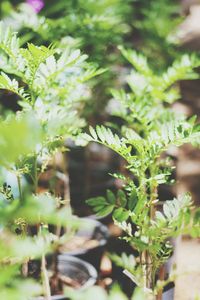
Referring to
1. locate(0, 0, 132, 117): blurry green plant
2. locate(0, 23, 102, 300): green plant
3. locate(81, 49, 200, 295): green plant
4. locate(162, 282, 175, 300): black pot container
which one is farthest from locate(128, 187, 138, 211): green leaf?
locate(0, 0, 132, 117): blurry green plant

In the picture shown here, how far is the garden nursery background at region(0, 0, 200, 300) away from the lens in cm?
92

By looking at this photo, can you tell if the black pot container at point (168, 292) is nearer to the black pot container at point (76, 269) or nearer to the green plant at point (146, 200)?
the green plant at point (146, 200)

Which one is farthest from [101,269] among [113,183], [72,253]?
[113,183]

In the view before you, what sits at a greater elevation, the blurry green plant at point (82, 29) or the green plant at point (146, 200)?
the blurry green plant at point (82, 29)

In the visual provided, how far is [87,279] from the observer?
1.96 meters

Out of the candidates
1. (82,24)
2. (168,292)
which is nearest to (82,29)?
(82,24)

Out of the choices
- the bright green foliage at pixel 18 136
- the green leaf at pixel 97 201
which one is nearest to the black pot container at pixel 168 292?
the green leaf at pixel 97 201

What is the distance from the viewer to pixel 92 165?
3.36 m

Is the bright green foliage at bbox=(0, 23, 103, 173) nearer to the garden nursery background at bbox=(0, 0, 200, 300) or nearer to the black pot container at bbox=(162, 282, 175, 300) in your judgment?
the garden nursery background at bbox=(0, 0, 200, 300)

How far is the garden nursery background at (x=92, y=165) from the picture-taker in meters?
0.92

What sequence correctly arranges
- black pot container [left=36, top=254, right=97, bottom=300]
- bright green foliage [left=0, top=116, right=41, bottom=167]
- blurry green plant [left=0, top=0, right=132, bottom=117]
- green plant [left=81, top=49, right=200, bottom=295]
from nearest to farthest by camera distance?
bright green foliage [left=0, top=116, right=41, bottom=167] → green plant [left=81, top=49, right=200, bottom=295] → blurry green plant [left=0, top=0, right=132, bottom=117] → black pot container [left=36, top=254, right=97, bottom=300]

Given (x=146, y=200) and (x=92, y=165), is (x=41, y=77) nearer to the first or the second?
(x=146, y=200)

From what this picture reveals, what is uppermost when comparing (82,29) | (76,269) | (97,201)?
(82,29)

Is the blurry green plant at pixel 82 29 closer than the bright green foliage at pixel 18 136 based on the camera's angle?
No
